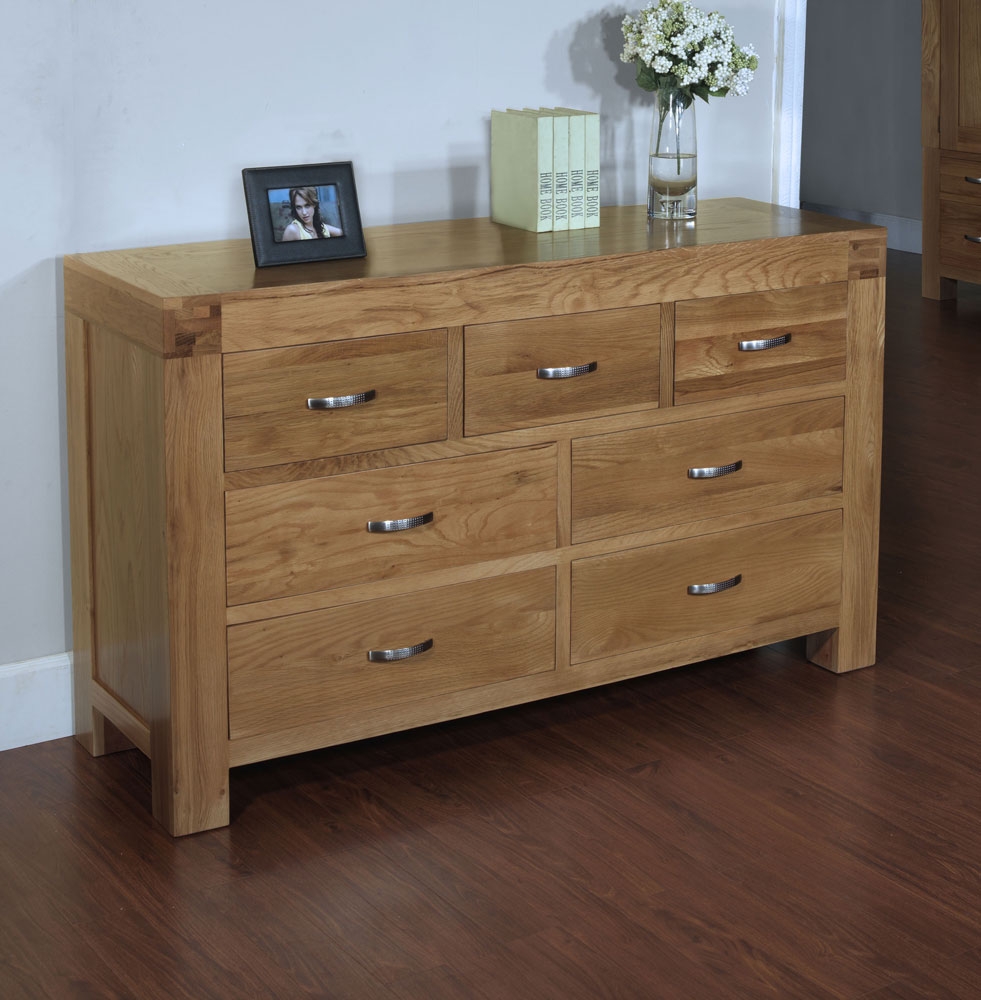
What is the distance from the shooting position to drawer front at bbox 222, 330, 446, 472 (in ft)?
7.05

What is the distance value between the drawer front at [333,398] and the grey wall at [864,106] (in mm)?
5425

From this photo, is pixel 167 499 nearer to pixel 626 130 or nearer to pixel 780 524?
pixel 780 524

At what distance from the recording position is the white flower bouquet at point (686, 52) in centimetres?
267

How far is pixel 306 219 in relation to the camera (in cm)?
234

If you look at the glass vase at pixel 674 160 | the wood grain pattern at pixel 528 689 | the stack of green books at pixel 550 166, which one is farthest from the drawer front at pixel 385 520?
the glass vase at pixel 674 160

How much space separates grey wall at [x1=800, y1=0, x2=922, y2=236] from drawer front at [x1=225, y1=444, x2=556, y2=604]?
531 centimetres

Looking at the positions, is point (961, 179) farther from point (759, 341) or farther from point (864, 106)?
point (759, 341)

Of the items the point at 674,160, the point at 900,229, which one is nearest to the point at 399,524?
the point at 674,160

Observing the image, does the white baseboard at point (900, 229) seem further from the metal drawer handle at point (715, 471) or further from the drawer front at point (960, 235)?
the metal drawer handle at point (715, 471)

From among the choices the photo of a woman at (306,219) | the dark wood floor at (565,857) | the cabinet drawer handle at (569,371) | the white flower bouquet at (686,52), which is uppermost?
the white flower bouquet at (686,52)

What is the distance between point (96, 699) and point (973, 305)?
4.76m

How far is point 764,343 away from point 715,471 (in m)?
0.24

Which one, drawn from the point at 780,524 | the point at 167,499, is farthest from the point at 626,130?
the point at 167,499

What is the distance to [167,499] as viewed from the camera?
2.12 metres
